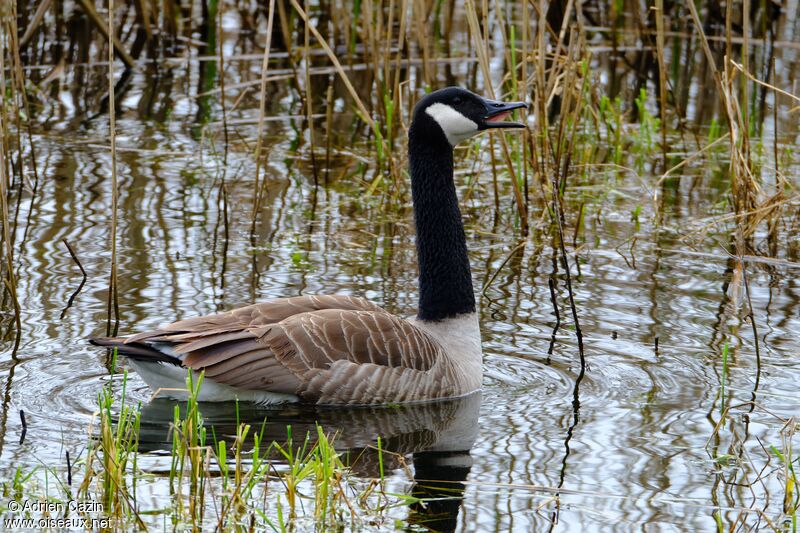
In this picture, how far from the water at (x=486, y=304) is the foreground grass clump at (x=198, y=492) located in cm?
30

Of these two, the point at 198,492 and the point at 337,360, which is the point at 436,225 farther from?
the point at 198,492

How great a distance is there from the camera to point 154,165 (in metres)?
12.2

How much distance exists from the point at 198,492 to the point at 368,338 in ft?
6.42

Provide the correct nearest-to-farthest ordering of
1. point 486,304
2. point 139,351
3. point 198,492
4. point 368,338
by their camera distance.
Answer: point 198,492 → point 139,351 → point 368,338 → point 486,304

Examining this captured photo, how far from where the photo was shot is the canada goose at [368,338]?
697 centimetres

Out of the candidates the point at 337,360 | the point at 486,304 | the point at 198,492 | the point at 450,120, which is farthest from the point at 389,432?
the point at 486,304

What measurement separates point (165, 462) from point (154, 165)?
6.53 metres

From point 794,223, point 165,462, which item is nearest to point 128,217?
point 165,462

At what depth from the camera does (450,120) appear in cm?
782

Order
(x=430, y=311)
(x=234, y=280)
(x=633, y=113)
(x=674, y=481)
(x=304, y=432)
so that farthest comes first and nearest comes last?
(x=633, y=113), (x=234, y=280), (x=430, y=311), (x=304, y=432), (x=674, y=481)

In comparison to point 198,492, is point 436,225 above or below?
above

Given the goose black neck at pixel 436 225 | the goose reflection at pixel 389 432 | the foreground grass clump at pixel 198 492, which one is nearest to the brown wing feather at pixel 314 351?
the goose reflection at pixel 389 432

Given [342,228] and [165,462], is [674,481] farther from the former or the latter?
[342,228]

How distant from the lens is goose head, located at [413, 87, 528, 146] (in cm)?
779
